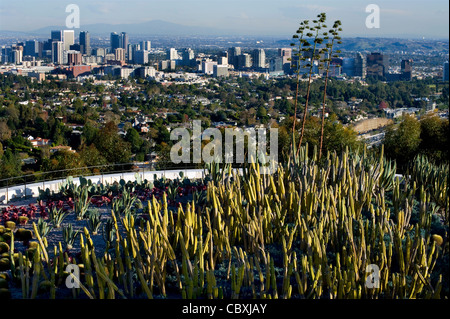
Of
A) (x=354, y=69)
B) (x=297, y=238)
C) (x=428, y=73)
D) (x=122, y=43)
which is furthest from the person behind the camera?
(x=122, y=43)

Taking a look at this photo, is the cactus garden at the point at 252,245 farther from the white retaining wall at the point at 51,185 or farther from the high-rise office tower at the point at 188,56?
the high-rise office tower at the point at 188,56

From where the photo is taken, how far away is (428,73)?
6331 cm

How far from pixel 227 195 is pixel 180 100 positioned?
6095cm

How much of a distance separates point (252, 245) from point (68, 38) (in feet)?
320

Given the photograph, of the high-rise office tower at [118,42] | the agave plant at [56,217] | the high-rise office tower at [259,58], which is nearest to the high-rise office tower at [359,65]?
the high-rise office tower at [259,58]

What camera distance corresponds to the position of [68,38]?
315ft

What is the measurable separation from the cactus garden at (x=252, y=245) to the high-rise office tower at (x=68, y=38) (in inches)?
3600

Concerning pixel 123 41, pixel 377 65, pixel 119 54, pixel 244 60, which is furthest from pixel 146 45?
pixel 377 65

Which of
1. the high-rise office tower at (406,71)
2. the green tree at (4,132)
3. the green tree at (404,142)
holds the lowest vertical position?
the green tree at (4,132)

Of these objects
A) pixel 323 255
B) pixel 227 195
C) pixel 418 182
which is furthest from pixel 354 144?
pixel 323 255

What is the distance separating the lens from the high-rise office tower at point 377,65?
63062 mm
